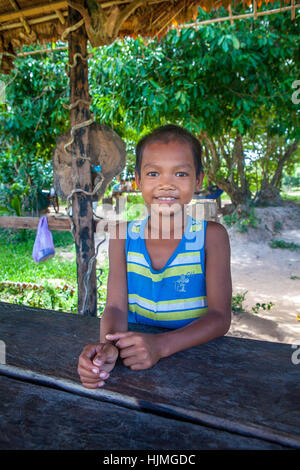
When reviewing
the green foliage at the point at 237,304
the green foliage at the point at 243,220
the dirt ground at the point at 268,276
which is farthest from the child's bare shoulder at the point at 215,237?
the green foliage at the point at 243,220

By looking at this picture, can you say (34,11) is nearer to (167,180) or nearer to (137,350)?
(167,180)

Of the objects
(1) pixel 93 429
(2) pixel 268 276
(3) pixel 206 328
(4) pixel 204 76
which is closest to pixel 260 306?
(2) pixel 268 276

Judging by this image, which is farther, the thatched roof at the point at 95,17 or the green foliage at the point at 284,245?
the green foliage at the point at 284,245

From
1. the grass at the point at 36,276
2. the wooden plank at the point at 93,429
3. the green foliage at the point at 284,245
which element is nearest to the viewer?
the wooden plank at the point at 93,429

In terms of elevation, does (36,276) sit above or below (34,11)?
below

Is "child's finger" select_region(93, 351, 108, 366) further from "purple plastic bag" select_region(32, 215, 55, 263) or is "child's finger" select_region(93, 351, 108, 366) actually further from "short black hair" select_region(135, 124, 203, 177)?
"purple plastic bag" select_region(32, 215, 55, 263)

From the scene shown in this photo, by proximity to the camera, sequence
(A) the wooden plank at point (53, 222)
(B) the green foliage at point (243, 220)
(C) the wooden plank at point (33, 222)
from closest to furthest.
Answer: (A) the wooden plank at point (53, 222) < (C) the wooden plank at point (33, 222) < (B) the green foliage at point (243, 220)

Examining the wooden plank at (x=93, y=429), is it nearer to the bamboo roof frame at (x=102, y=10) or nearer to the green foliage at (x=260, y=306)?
the bamboo roof frame at (x=102, y=10)

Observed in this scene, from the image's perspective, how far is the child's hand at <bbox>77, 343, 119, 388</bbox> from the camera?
76cm

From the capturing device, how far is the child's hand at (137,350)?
2.72ft

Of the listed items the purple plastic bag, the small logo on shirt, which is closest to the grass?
the purple plastic bag

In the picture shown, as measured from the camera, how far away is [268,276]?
5496mm

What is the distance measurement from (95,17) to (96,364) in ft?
7.13

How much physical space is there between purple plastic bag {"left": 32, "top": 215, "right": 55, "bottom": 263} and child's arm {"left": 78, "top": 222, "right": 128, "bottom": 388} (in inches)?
68.9
